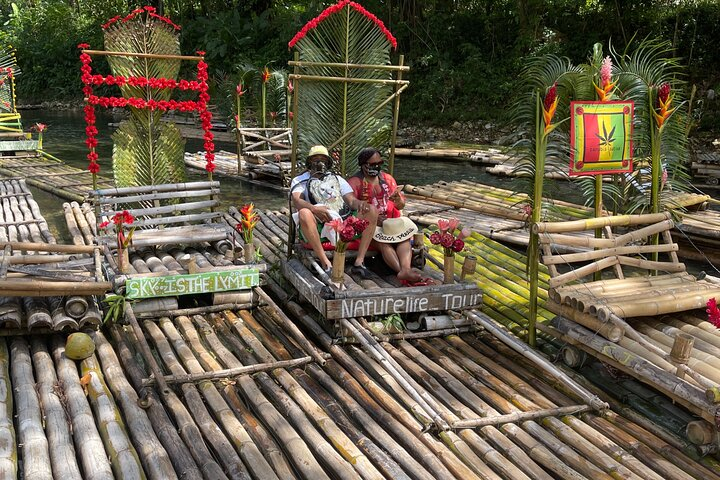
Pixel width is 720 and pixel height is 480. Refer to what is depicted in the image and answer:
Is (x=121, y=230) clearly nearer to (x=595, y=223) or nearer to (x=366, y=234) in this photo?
(x=366, y=234)

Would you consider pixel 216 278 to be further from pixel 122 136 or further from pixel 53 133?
pixel 53 133

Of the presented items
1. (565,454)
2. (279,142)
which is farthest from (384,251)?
(279,142)

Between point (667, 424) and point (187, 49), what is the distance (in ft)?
109

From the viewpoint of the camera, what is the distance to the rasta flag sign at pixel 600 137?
607 cm

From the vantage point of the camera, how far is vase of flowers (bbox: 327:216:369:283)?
20.7 ft

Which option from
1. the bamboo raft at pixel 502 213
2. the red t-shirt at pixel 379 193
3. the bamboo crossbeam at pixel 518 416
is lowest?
the bamboo crossbeam at pixel 518 416

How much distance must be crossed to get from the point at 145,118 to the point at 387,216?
407cm

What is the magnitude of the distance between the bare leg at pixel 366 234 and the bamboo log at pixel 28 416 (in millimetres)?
3162

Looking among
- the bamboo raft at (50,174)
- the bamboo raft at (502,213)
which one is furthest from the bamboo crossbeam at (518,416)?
the bamboo raft at (50,174)

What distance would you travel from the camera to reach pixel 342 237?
6355 mm

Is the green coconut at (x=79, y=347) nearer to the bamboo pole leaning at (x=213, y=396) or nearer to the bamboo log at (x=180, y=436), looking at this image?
the bamboo log at (x=180, y=436)


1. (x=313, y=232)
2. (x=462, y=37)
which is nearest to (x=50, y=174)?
(x=313, y=232)

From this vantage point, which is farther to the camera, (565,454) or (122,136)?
(122,136)

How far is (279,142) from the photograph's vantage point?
16.5m
